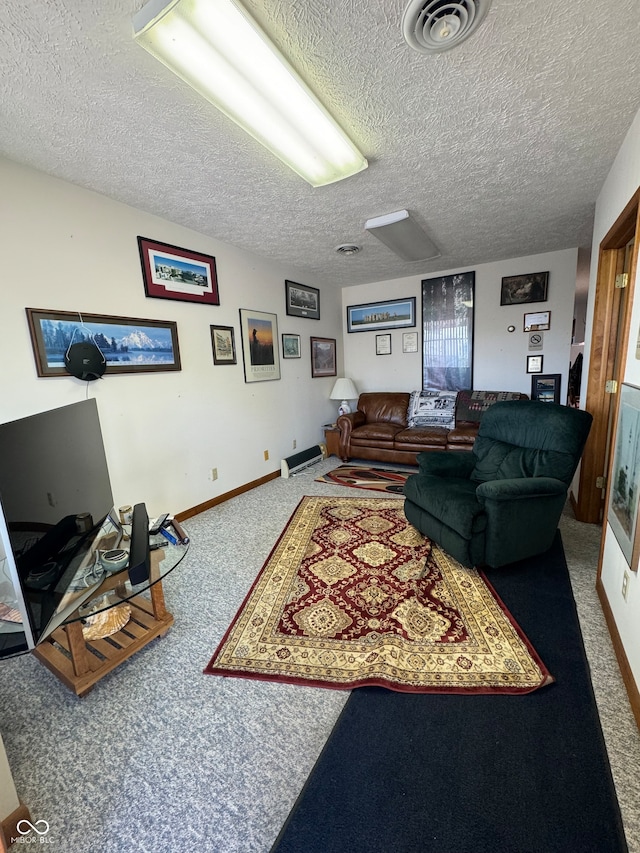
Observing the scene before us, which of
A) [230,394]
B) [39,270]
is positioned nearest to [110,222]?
[39,270]

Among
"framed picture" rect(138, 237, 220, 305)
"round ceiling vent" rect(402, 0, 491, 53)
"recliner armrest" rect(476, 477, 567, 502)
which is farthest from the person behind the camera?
"framed picture" rect(138, 237, 220, 305)

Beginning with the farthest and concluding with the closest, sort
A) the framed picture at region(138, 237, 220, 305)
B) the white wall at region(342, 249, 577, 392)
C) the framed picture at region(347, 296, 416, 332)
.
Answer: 1. the framed picture at region(347, 296, 416, 332)
2. the white wall at region(342, 249, 577, 392)
3. the framed picture at region(138, 237, 220, 305)

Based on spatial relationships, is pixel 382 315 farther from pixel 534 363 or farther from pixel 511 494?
pixel 511 494

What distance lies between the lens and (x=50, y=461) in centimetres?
133

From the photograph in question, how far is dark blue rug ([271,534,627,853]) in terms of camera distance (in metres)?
0.96

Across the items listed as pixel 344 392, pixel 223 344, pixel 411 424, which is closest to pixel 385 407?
pixel 411 424

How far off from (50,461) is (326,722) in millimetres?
1474

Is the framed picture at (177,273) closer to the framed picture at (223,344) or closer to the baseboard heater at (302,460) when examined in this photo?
the framed picture at (223,344)

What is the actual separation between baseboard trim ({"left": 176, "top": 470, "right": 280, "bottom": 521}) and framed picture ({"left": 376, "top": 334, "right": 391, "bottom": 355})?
2.42 metres

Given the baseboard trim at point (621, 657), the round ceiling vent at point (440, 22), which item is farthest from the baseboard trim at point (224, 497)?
the round ceiling vent at point (440, 22)

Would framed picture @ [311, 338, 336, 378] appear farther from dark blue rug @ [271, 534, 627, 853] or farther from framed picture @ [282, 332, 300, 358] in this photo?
dark blue rug @ [271, 534, 627, 853]

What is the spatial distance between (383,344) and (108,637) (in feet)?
14.9

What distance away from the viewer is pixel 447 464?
2.65 m

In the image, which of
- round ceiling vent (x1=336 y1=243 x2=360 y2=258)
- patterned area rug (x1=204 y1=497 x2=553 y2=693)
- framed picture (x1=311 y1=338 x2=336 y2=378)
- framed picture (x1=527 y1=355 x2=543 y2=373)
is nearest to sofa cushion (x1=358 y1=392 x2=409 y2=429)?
framed picture (x1=311 y1=338 x2=336 y2=378)
